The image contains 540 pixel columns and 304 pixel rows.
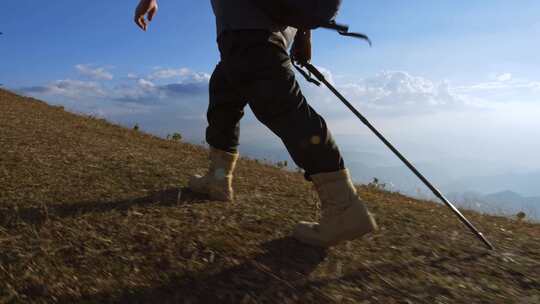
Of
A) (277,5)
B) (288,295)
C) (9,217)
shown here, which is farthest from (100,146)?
(288,295)

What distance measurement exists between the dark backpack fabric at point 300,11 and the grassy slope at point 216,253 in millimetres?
1433

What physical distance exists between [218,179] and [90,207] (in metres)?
1.04

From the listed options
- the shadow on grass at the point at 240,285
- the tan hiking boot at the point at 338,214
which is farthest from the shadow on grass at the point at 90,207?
the tan hiking boot at the point at 338,214

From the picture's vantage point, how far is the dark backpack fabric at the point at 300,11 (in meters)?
2.72

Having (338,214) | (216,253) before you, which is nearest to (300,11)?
(338,214)

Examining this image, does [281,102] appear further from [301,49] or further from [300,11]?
[301,49]

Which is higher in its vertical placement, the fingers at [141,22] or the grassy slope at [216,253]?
the fingers at [141,22]

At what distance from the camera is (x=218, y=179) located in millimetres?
3816

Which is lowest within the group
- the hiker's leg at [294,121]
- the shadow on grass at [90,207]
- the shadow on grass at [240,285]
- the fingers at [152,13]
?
the shadow on grass at [240,285]

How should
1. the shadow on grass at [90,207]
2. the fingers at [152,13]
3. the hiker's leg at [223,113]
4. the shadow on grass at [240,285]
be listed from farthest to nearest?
the fingers at [152,13]
the hiker's leg at [223,113]
the shadow on grass at [90,207]
the shadow on grass at [240,285]

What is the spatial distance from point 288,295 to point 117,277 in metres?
0.94

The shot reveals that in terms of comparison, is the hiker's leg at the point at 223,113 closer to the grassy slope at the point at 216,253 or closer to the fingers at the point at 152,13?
the grassy slope at the point at 216,253

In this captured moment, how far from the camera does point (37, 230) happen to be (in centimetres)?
296

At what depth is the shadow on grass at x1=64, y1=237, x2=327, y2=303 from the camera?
7.47 ft
